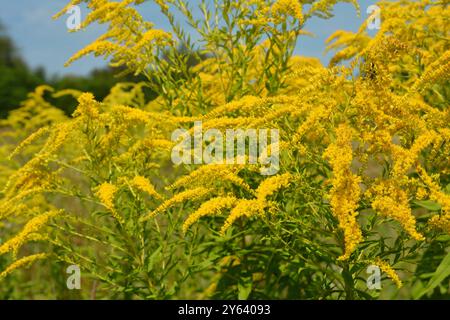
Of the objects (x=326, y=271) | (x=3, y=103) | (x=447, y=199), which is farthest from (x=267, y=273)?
(x=3, y=103)

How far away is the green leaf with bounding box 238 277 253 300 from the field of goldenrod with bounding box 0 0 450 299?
0.09 ft

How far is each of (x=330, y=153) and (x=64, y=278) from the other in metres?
4.06

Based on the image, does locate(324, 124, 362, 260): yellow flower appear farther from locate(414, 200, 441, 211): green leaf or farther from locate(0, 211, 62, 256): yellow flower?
locate(0, 211, 62, 256): yellow flower

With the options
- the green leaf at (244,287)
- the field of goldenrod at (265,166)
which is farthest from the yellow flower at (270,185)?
the green leaf at (244,287)

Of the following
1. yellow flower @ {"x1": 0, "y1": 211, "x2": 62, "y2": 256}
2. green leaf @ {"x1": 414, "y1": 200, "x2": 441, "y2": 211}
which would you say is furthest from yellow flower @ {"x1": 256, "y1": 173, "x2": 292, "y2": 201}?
yellow flower @ {"x1": 0, "y1": 211, "x2": 62, "y2": 256}

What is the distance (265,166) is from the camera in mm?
3217

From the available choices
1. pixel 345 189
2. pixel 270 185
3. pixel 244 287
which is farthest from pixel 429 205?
pixel 244 287

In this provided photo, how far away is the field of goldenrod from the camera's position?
2.88m

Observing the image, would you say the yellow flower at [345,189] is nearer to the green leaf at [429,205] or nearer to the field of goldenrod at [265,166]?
the field of goldenrod at [265,166]

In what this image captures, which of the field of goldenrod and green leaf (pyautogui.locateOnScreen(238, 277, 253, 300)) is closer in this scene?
the field of goldenrod

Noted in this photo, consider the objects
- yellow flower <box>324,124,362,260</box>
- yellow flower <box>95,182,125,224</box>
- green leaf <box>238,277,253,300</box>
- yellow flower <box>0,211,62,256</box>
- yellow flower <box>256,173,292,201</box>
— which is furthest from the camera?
green leaf <box>238,277,253,300</box>

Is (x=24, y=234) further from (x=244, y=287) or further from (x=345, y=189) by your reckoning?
(x=345, y=189)

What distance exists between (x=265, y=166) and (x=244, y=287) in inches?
41.6
